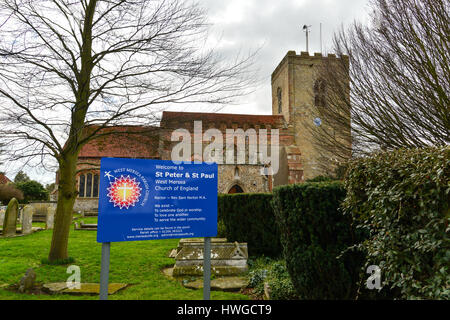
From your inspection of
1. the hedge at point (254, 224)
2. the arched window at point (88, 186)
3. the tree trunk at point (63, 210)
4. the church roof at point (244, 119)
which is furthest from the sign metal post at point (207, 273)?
the arched window at point (88, 186)

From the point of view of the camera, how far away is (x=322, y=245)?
388 centimetres

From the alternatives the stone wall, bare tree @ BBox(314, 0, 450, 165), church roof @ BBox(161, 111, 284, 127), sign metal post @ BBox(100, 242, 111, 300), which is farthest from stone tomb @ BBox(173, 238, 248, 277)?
church roof @ BBox(161, 111, 284, 127)

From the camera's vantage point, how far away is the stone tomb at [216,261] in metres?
5.72

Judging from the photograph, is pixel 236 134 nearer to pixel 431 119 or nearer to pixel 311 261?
pixel 431 119

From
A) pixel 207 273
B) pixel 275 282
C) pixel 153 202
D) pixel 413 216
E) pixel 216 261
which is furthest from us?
pixel 216 261

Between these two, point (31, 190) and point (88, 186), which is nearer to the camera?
point (31, 190)

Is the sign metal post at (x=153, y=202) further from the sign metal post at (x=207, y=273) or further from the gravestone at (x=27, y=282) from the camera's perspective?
the gravestone at (x=27, y=282)

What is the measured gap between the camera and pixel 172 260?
702 cm

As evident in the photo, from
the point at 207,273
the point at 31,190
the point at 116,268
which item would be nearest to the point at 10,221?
the point at 116,268

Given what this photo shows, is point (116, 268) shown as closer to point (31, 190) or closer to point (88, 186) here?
point (88, 186)

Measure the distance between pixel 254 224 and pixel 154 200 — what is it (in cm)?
457

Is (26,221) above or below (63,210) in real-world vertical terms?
below

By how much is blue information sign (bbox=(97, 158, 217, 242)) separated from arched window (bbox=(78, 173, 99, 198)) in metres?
24.5

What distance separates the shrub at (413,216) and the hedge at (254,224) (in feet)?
13.8
